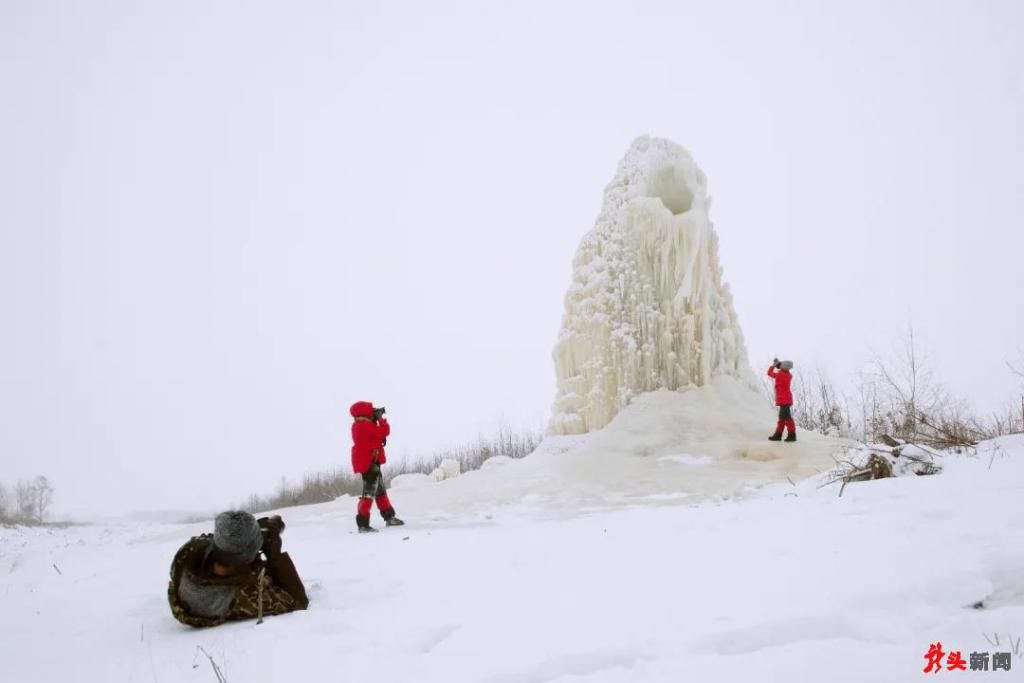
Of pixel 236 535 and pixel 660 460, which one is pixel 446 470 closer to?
pixel 660 460

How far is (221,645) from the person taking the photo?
3.15 m

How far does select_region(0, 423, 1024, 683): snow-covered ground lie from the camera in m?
2.39

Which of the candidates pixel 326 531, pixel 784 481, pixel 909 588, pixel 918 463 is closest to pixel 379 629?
pixel 909 588

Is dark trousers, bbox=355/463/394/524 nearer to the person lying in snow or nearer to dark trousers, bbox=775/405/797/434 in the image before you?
the person lying in snow

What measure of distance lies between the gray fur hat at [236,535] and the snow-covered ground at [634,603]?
442 mm

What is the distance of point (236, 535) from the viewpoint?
3.47 meters

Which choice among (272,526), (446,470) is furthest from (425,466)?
(272,526)

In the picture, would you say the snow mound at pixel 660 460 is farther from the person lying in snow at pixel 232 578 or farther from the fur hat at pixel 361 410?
the person lying in snow at pixel 232 578

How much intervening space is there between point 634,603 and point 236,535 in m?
2.34

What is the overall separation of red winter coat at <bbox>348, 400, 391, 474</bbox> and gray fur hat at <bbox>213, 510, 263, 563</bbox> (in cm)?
320

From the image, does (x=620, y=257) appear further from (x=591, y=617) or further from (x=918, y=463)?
(x=591, y=617)

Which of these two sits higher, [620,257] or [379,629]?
[620,257]

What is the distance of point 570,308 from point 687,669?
10936mm

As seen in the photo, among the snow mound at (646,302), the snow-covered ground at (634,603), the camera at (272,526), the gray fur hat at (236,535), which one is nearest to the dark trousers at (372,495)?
the snow-covered ground at (634,603)
